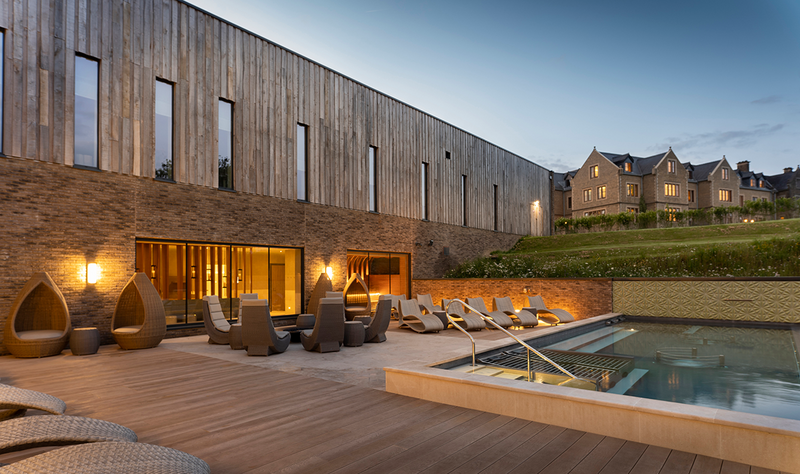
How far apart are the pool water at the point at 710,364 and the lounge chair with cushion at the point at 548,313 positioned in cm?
140

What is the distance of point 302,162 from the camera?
13.2 meters

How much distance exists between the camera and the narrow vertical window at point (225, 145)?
11.3 metres

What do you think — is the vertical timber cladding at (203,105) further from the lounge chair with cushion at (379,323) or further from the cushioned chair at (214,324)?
the lounge chair with cushion at (379,323)

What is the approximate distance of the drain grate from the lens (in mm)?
5762

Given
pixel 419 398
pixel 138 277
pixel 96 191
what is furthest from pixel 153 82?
pixel 419 398

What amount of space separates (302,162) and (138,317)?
6.22 meters

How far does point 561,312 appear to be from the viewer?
40.5 feet

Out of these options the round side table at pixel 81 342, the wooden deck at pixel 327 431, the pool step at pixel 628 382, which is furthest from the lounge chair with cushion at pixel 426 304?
the round side table at pixel 81 342

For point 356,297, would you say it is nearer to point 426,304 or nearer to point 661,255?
point 426,304

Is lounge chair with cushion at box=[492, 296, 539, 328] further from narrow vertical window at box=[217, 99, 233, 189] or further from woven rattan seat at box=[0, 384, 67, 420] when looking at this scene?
woven rattan seat at box=[0, 384, 67, 420]

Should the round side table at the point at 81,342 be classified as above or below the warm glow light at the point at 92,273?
below

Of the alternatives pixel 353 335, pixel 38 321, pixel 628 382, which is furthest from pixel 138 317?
pixel 628 382

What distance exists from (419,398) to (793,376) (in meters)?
5.53

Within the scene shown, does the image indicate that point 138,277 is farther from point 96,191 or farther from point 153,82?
point 153,82
